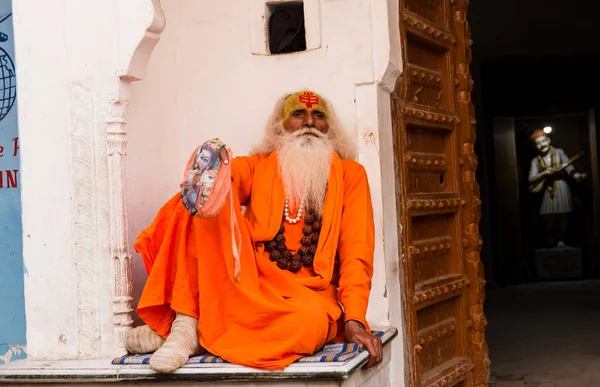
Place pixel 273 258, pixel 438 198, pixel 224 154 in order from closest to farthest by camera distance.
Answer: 1. pixel 224 154
2. pixel 273 258
3. pixel 438 198

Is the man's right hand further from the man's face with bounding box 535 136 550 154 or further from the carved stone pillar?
the man's face with bounding box 535 136 550 154

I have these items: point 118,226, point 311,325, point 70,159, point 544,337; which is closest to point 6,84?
point 70,159

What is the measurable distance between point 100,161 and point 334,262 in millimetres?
1148

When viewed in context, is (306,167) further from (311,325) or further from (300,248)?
(311,325)

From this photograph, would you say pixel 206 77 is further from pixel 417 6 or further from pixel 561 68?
pixel 561 68

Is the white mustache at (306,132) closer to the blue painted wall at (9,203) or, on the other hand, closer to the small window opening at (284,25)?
the small window opening at (284,25)

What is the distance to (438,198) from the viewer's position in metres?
4.90

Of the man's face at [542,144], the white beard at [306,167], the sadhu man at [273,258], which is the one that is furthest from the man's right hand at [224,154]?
the man's face at [542,144]

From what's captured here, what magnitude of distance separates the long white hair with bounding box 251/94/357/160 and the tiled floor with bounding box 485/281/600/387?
2.45 metres

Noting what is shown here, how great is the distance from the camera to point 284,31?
4.62 m

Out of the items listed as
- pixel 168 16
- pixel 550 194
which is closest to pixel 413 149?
pixel 168 16

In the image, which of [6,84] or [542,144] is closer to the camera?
[6,84]

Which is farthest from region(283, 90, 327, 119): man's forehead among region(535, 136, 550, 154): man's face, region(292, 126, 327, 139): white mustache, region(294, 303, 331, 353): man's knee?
region(535, 136, 550, 154): man's face

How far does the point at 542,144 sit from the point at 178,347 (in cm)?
1178
